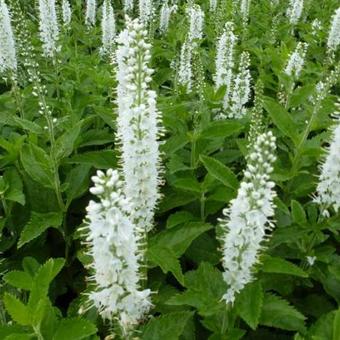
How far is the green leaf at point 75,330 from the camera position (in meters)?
2.42

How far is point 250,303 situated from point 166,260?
0.53 meters

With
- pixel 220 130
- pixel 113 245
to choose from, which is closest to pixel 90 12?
pixel 220 130

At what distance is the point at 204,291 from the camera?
2963 millimetres

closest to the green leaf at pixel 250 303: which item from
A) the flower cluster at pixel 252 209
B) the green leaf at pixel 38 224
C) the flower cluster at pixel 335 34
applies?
the flower cluster at pixel 252 209

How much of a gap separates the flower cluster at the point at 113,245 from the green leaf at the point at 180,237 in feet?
2.47

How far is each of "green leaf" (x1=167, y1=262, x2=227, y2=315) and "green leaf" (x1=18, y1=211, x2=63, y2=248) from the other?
105 centimetres

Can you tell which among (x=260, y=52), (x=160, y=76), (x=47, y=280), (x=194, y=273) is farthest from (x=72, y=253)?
(x=260, y=52)

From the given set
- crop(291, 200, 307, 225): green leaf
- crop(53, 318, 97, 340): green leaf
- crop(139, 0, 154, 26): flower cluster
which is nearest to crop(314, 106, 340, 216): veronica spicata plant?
crop(291, 200, 307, 225): green leaf

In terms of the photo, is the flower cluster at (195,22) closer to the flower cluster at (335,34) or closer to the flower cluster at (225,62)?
the flower cluster at (225,62)

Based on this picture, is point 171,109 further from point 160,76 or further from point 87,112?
point 160,76

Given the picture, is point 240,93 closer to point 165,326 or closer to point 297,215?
point 297,215

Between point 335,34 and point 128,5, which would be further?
point 128,5

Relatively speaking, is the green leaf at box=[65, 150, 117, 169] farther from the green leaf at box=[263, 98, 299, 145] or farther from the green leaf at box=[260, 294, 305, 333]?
the green leaf at box=[260, 294, 305, 333]

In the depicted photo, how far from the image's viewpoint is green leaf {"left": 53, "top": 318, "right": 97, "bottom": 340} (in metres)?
2.42
